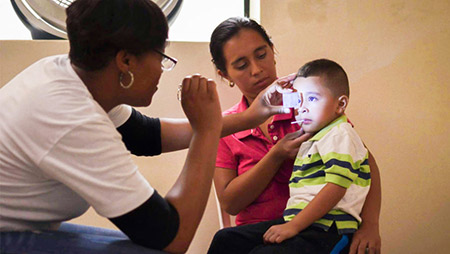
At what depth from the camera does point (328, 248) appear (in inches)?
57.2

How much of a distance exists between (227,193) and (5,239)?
796 millimetres

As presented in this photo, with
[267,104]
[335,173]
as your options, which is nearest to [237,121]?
[267,104]

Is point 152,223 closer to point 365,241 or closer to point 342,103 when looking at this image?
point 365,241

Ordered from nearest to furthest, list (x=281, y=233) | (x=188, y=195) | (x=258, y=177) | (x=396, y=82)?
(x=188, y=195) < (x=281, y=233) < (x=258, y=177) < (x=396, y=82)

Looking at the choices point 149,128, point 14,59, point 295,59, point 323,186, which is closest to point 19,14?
point 14,59

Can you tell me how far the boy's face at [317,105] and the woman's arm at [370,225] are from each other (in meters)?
0.22

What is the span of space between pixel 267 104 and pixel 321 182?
0.34 m

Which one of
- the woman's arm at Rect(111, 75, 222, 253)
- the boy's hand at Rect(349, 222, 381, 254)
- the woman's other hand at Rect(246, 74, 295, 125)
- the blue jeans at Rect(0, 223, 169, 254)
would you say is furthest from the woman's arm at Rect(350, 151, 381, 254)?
the blue jeans at Rect(0, 223, 169, 254)

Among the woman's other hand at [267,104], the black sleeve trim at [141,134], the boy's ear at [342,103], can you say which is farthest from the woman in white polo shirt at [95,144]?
the boy's ear at [342,103]

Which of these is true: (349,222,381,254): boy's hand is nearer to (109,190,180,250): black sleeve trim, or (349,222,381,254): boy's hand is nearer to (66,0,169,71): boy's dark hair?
(109,190,180,250): black sleeve trim

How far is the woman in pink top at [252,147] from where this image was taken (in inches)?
66.4

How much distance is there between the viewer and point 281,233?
4.75 feet

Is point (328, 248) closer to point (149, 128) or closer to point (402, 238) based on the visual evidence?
point (149, 128)

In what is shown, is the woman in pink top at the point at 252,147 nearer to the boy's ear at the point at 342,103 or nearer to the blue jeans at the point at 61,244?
the boy's ear at the point at 342,103
